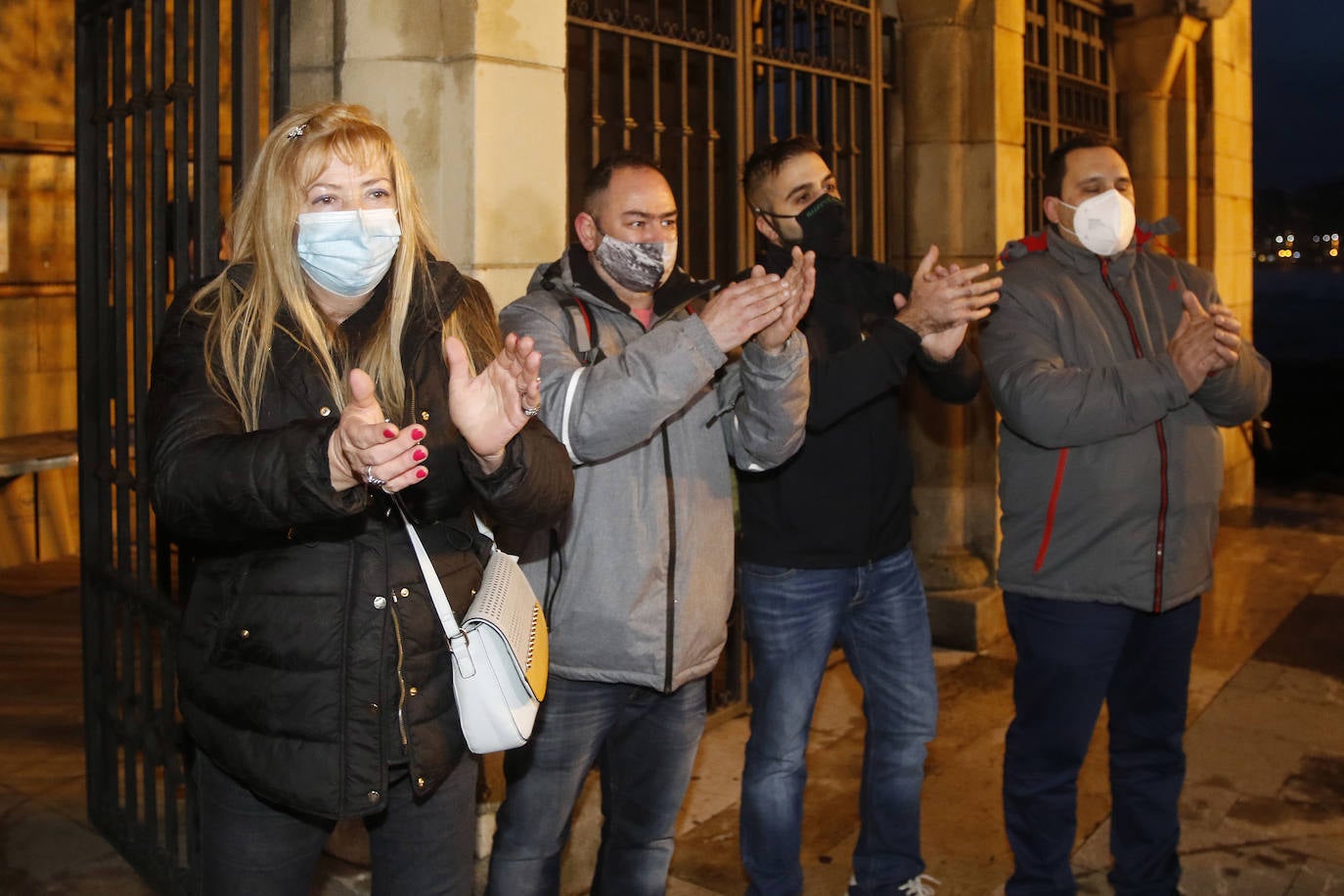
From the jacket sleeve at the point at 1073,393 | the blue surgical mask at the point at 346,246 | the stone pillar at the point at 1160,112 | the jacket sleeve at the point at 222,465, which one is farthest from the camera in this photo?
the stone pillar at the point at 1160,112

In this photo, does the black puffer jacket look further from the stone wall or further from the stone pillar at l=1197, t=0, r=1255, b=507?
the stone pillar at l=1197, t=0, r=1255, b=507

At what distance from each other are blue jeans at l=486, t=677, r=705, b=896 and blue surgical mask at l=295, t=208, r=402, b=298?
1047 millimetres

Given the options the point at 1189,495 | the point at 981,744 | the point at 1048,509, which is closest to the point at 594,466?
the point at 1048,509

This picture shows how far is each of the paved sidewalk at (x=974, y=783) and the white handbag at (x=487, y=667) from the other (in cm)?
154

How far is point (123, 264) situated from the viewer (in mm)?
3910

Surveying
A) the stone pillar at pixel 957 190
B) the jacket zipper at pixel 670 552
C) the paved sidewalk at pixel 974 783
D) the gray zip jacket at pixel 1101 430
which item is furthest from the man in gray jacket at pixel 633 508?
the stone pillar at pixel 957 190

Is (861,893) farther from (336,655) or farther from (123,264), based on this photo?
(123,264)

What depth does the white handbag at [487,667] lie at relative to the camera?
92.0 inches

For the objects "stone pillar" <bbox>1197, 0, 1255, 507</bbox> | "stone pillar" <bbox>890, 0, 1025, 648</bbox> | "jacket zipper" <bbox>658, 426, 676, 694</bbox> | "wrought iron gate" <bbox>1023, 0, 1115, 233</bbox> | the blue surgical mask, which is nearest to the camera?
the blue surgical mask

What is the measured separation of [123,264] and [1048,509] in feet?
8.69

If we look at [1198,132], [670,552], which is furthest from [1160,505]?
[1198,132]

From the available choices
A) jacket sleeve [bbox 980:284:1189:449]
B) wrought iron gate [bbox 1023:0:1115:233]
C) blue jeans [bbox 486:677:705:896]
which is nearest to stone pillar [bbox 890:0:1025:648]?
wrought iron gate [bbox 1023:0:1115:233]

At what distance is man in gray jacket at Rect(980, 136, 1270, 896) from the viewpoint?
341 cm

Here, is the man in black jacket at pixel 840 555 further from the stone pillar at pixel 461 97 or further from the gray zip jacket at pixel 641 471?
the stone pillar at pixel 461 97
